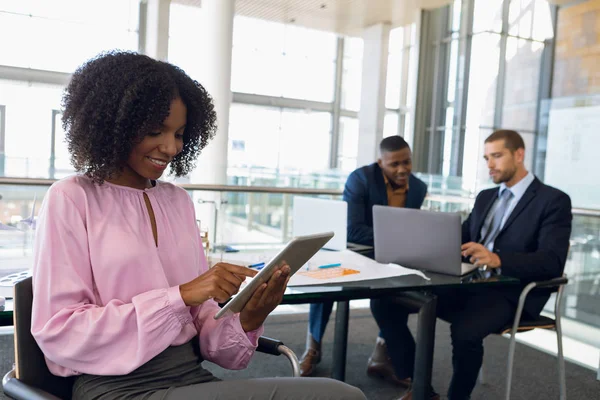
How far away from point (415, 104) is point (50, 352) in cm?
899

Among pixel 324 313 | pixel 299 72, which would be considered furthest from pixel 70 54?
pixel 324 313

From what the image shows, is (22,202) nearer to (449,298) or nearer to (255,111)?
(449,298)

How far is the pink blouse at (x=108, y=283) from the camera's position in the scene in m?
1.12

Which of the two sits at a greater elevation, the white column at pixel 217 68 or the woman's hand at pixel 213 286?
the white column at pixel 217 68

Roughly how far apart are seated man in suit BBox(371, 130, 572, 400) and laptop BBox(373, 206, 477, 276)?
0.16m

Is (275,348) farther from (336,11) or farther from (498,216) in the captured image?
(336,11)

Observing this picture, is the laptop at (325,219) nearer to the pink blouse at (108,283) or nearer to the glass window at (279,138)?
the pink blouse at (108,283)

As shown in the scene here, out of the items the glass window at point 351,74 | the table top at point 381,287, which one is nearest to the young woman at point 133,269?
the table top at point 381,287

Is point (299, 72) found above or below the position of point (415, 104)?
above

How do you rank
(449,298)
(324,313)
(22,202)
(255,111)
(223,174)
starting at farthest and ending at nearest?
(255,111), (223,174), (22,202), (324,313), (449,298)

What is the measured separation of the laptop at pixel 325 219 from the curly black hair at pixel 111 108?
4.05 feet

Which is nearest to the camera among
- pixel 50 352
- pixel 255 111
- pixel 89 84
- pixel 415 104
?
pixel 50 352

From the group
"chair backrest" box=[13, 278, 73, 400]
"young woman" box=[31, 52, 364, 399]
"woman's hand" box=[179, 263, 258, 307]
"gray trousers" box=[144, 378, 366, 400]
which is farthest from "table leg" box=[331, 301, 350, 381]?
"chair backrest" box=[13, 278, 73, 400]

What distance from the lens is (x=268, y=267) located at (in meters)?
1.17
